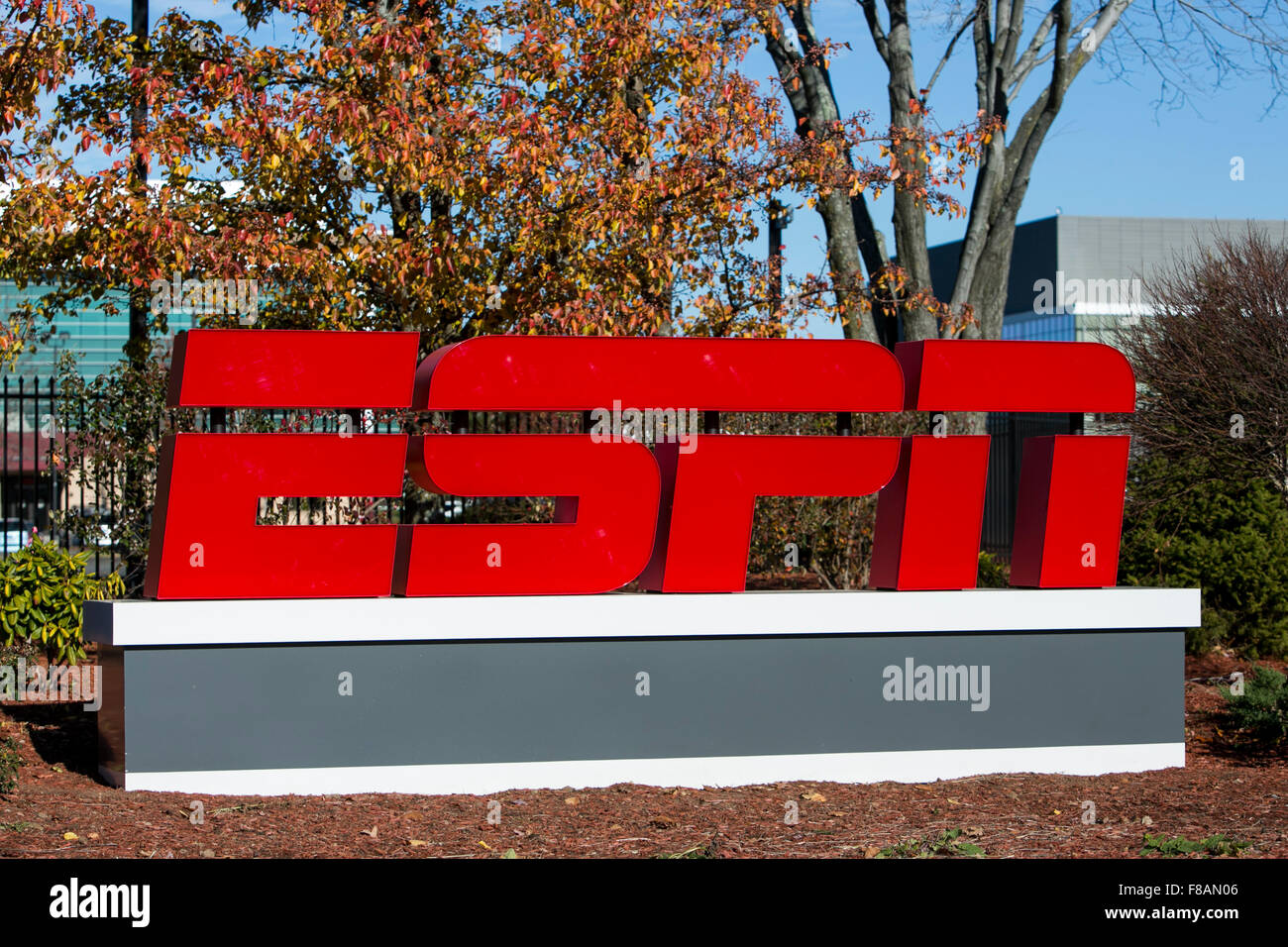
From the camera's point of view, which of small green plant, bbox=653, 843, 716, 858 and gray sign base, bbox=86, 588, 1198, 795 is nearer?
small green plant, bbox=653, 843, 716, 858

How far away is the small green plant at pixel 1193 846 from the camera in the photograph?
6.07m

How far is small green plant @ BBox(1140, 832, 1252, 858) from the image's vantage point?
19.9 feet

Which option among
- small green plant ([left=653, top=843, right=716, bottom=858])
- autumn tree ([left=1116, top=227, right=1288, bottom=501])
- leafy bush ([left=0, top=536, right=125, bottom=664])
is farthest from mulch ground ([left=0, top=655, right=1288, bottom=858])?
autumn tree ([left=1116, top=227, right=1288, bottom=501])

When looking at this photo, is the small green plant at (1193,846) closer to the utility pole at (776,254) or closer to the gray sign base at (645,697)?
the gray sign base at (645,697)

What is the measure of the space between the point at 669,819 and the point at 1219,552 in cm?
839

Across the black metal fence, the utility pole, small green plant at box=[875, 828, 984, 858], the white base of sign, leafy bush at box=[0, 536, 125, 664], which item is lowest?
the white base of sign

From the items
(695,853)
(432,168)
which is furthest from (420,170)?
(695,853)

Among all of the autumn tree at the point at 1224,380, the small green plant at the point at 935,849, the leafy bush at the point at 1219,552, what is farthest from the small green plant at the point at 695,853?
the autumn tree at the point at 1224,380

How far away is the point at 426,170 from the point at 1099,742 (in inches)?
271

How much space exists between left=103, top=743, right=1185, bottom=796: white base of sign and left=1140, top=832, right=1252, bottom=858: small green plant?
7.20 ft

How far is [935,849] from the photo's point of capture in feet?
20.6

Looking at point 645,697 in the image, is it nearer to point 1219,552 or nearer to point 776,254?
point 776,254

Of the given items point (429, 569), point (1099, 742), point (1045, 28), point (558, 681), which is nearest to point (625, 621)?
point (558, 681)

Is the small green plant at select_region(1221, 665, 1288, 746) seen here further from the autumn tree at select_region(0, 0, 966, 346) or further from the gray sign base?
the autumn tree at select_region(0, 0, 966, 346)
